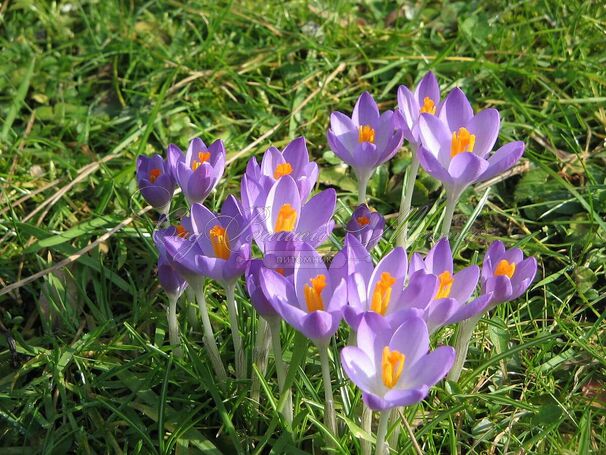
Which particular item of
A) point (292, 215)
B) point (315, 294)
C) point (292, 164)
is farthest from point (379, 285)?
point (292, 164)

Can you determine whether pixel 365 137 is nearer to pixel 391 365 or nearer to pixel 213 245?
pixel 213 245

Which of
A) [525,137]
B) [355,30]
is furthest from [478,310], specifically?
[355,30]

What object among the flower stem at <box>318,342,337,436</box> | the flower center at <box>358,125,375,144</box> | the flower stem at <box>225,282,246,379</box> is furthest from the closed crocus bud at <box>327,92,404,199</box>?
the flower stem at <box>318,342,337,436</box>

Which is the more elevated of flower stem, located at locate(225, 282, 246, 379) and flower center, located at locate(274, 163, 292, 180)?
flower center, located at locate(274, 163, 292, 180)

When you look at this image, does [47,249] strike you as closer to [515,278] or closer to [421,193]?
[421,193]

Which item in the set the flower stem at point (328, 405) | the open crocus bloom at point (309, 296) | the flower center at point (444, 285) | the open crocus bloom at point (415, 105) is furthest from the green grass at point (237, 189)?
the open crocus bloom at point (415, 105)

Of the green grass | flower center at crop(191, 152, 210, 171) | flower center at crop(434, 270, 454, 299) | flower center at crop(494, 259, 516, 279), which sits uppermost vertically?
flower center at crop(191, 152, 210, 171)

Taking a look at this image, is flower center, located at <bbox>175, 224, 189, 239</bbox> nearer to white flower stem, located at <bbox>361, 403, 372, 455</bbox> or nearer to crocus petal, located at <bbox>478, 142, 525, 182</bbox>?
white flower stem, located at <bbox>361, 403, 372, 455</bbox>

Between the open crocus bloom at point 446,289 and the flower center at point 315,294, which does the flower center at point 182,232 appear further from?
the open crocus bloom at point 446,289
